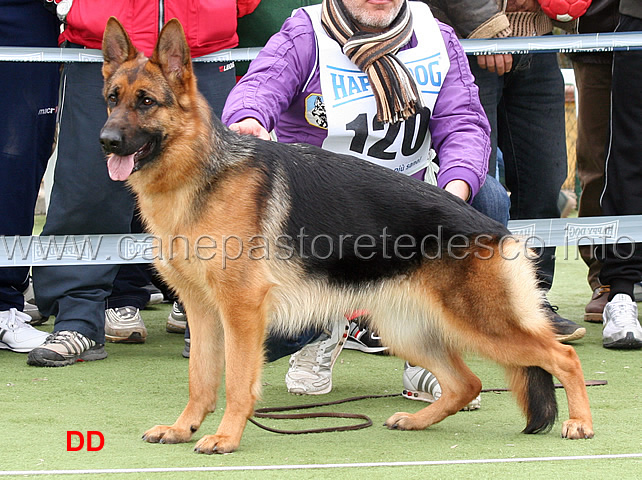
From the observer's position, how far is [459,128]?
3.89 meters

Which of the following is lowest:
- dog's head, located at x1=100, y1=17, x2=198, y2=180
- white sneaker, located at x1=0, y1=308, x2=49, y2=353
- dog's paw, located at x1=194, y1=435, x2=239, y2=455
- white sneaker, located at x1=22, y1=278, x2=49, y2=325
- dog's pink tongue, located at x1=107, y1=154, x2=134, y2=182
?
white sneaker, located at x1=22, y1=278, x2=49, y2=325

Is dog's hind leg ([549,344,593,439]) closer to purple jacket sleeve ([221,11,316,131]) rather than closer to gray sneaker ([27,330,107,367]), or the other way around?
purple jacket sleeve ([221,11,316,131])

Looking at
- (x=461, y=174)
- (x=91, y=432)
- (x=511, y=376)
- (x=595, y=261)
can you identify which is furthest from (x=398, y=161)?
(x=595, y=261)

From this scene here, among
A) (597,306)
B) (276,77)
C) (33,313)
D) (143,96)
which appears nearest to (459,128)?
(276,77)

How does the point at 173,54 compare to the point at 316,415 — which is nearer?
the point at 173,54

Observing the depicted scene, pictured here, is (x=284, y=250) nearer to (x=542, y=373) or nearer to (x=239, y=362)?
(x=239, y=362)

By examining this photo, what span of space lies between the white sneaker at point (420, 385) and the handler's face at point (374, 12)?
1581 mm

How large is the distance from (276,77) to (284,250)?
1004 mm

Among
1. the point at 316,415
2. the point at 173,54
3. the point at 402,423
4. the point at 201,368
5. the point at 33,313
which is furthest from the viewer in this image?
the point at 33,313

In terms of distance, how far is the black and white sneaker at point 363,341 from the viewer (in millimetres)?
4816

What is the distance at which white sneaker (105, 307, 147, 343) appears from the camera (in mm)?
4957

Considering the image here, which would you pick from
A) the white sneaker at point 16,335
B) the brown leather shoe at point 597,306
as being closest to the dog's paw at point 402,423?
the white sneaker at point 16,335

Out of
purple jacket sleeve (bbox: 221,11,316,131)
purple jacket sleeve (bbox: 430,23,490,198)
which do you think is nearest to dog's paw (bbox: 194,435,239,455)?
purple jacket sleeve (bbox: 221,11,316,131)

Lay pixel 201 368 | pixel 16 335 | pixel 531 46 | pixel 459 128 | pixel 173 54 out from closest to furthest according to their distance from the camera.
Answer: pixel 173 54 → pixel 201 368 → pixel 459 128 → pixel 16 335 → pixel 531 46
